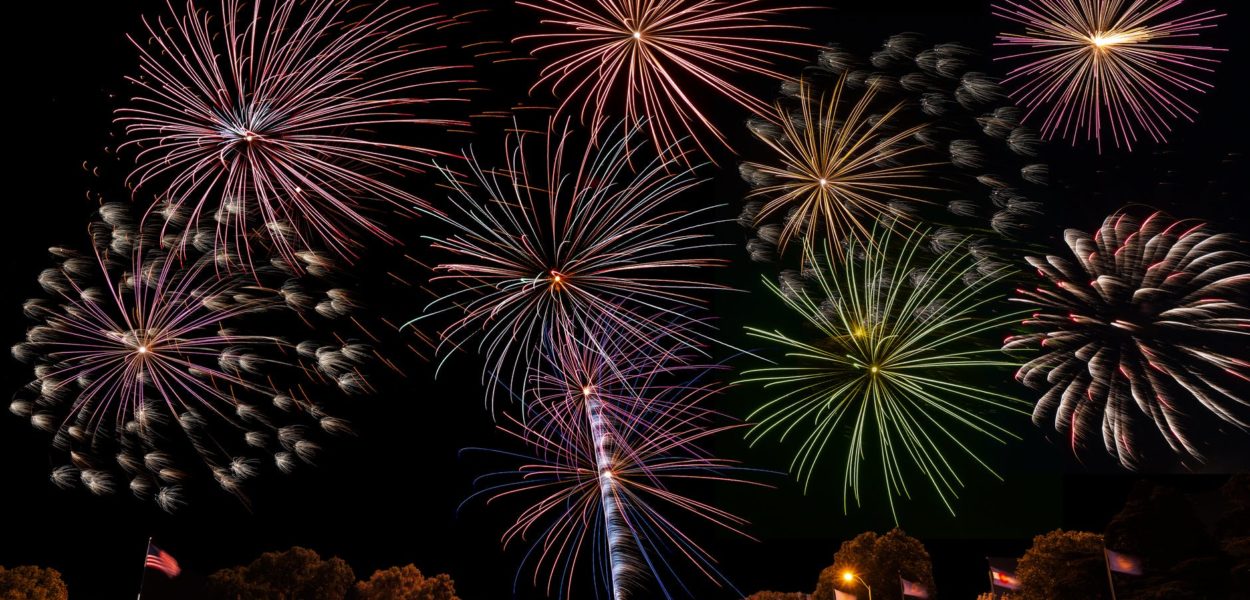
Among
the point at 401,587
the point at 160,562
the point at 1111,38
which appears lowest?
the point at 160,562

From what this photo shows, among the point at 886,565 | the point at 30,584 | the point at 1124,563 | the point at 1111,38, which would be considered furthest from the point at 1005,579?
the point at 30,584

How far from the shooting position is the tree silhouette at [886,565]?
124 ft

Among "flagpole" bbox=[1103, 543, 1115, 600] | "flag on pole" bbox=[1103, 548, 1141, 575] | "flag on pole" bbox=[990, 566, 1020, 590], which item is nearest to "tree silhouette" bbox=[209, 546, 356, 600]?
"flag on pole" bbox=[990, 566, 1020, 590]

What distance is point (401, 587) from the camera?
1652 inches

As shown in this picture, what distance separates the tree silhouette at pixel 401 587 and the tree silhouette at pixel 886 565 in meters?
17.1

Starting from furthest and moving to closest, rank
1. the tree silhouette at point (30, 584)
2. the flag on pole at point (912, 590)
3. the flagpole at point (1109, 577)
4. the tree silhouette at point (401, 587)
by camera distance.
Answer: the tree silhouette at point (401, 587), the tree silhouette at point (30, 584), the flag on pole at point (912, 590), the flagpole at point (1109, 577)

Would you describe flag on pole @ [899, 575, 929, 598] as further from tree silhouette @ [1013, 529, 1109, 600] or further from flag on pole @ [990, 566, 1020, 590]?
tree silhouette @ [1013, 529, 1109, 600]

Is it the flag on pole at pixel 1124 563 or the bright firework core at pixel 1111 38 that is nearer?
the bright firework core at pixel 1111 38

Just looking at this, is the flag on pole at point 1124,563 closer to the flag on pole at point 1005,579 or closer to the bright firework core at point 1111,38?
the flag on pole at point 1005,579

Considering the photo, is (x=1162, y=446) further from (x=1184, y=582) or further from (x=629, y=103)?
(x=629, y=103)

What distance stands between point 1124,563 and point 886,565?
499 inches

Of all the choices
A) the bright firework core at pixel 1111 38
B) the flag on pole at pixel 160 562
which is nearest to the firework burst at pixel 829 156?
the bright firework core at pixel 1111 38

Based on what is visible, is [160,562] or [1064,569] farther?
[1064,569]

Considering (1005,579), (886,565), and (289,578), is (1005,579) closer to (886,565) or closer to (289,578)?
(886,565)
